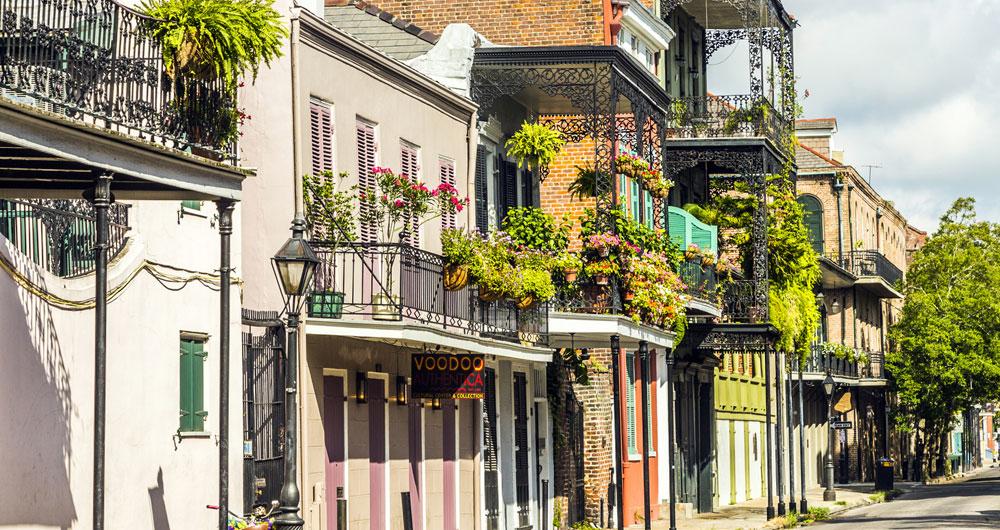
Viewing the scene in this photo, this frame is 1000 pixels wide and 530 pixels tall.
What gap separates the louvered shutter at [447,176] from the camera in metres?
23.0

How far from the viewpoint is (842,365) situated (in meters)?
58.2

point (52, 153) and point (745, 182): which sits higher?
point (745, 182)

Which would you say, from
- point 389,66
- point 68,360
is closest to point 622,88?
point 389,66

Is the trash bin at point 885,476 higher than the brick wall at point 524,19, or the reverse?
the brick wall at point 524,19

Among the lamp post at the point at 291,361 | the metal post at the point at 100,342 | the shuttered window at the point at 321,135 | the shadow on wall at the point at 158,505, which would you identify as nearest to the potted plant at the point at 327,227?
the shuttered window at the point at 321,135

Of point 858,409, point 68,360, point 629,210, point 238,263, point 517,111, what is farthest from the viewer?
point 858,409

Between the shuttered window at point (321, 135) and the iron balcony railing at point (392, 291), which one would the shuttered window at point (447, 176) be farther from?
the shuttered window at point (321, 135)

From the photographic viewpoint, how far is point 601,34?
28.8 metres

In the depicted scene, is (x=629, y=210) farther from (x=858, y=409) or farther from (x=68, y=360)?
(x=858, y=409)

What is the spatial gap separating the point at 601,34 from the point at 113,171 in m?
18.4

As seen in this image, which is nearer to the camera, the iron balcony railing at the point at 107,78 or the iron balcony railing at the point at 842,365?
the iron balcony railing at the point at 107,78

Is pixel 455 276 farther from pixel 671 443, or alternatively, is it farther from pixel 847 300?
pixel 847 300

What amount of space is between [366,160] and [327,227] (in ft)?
5.94

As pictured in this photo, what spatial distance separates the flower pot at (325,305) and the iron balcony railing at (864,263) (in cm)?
4370
